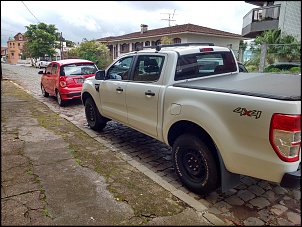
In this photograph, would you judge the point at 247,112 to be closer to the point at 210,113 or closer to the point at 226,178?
the point at 210,113

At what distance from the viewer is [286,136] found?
1.96 metres

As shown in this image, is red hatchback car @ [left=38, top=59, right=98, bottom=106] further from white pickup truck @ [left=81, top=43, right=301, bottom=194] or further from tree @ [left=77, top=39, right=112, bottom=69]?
tree @ [left=77, top=39, right=112, bottom=69]

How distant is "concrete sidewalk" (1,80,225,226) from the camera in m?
2.41

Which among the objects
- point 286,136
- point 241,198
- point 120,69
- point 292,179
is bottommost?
point 241,198

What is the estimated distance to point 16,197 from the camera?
2.71 meters

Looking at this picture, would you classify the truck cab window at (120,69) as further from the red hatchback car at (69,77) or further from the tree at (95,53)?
the tree at (95,53)

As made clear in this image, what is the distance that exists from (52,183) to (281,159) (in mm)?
2627

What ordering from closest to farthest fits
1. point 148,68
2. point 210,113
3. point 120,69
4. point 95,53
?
point 210,113 → point 148,68 → point 120,69 → point 95,53

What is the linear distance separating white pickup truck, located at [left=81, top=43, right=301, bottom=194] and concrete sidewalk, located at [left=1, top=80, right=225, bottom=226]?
52 cm

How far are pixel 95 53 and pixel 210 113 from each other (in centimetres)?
2025

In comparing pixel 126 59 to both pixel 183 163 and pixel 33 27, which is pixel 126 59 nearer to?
→ pixel 183 163

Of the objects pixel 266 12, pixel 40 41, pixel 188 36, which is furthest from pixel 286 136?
pixel 40 41

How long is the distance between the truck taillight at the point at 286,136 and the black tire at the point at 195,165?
29.8 inches

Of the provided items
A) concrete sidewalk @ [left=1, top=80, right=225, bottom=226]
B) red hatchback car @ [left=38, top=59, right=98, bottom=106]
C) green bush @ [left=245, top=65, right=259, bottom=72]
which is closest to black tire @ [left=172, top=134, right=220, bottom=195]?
concrete sidewalk @ [left=1, top=80, right=225, bottom=226]
